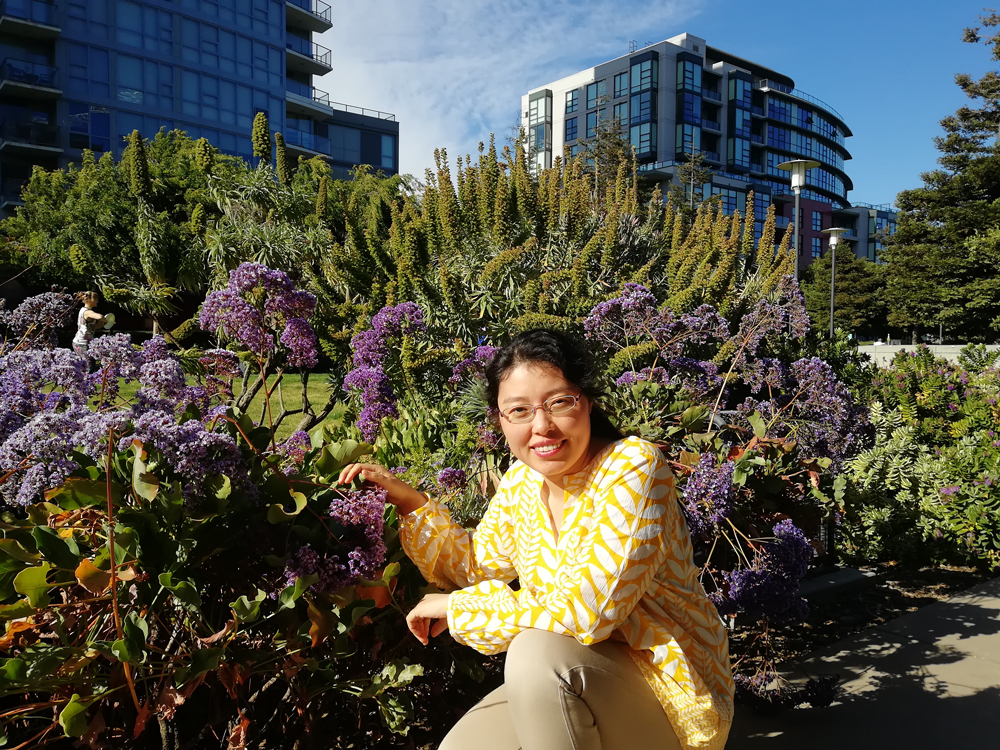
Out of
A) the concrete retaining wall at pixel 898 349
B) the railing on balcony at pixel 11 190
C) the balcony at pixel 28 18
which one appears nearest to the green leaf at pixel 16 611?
the concrete retaining wall at pixel 898 349

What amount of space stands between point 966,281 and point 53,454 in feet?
100

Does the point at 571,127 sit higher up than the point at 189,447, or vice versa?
the point at 571,127

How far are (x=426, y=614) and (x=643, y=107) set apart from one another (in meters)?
68.0

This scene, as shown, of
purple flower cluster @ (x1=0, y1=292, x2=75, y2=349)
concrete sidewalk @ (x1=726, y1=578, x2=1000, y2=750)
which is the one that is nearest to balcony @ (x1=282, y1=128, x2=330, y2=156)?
purple flower cluster @ (x1=0, y1=292, x2=75, y2=349)

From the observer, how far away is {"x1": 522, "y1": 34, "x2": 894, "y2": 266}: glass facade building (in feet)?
206

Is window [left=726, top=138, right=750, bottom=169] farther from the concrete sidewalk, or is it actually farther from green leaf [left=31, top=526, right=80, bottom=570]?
green leaf [left=31, top=526, right=80, bottom=570]

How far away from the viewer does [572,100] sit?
71.4 m

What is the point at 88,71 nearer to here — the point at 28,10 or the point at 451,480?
the point at 28,10

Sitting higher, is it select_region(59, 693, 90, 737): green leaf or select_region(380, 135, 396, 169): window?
select_region(380, 135, 396, 169): window

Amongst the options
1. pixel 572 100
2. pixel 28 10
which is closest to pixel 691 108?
pixel 572 100

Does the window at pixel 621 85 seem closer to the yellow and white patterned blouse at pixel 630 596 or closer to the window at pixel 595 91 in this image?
the window at pixel 595 91

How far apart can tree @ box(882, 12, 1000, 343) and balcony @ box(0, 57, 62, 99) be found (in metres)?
37.8

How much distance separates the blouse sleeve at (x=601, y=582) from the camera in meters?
1.50

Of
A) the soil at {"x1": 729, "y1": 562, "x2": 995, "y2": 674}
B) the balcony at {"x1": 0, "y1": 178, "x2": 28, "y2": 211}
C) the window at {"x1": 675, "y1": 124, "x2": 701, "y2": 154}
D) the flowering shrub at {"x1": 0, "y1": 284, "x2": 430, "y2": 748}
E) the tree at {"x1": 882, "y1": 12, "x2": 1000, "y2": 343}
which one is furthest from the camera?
the window at {"x1": 675, "y1": 124, "x2": 701, "y2": 154}
